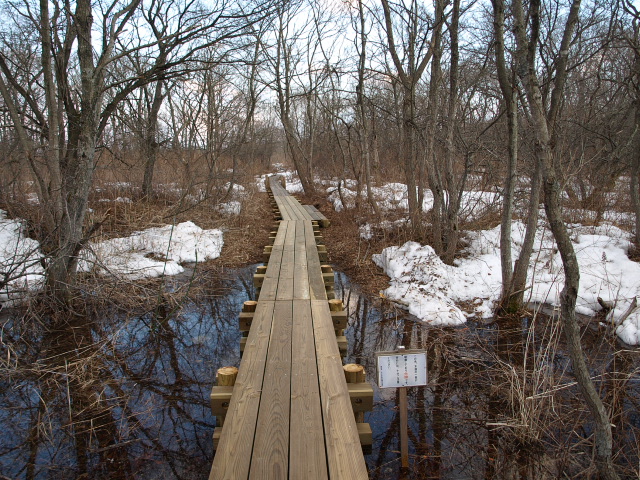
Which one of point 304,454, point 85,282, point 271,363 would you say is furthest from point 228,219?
point 304,454

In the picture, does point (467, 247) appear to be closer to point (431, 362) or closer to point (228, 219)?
point (431, 362)

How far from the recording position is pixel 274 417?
249cm

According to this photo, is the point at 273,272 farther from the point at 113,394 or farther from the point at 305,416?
the point at 305,416

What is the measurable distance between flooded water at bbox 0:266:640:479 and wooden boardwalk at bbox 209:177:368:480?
750 mm

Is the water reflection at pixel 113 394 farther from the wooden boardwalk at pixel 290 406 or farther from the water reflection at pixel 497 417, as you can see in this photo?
the water reflection at pixel 497 417

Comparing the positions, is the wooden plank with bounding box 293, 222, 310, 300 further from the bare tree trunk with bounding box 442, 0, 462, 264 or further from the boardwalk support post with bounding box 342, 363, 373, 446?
the bare tree trunk with bounding box 442, 0, 462, 264

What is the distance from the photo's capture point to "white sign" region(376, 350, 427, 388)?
2656 mm

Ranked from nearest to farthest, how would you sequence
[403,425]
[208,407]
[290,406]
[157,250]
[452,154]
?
[290,406], [403,425], [208,407], [452,154], [157,250]

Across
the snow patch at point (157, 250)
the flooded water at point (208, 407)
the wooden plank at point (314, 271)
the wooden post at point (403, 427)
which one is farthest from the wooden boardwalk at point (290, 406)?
the snow patch at point (157, 250)

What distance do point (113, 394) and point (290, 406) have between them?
7.11ft

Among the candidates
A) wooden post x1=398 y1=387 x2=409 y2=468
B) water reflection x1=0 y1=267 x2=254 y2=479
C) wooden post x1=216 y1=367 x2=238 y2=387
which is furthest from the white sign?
water reflection x1=0 y1=267 x2=254 y2=479

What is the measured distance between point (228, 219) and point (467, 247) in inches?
259

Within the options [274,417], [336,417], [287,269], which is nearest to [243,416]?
[274,417]

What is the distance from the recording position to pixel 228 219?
1132cm
